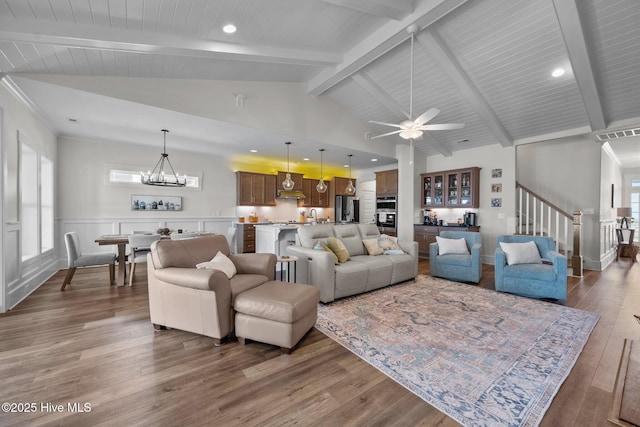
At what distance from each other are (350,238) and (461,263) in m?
1.92

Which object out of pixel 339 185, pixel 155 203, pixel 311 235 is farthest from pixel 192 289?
pixel 339 185

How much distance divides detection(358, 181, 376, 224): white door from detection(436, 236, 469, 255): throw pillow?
4.61m

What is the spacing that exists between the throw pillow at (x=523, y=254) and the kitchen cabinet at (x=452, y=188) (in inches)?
108

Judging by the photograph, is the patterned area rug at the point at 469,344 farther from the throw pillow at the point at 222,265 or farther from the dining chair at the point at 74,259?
the dining chair at the point at 74,259

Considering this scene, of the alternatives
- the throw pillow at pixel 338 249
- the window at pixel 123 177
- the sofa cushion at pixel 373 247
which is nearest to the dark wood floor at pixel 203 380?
the throw pillow at pixel 338 249

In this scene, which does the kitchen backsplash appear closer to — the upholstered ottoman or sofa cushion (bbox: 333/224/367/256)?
sofa cushion (bbox: 333/224/367/256)

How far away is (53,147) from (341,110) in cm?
575

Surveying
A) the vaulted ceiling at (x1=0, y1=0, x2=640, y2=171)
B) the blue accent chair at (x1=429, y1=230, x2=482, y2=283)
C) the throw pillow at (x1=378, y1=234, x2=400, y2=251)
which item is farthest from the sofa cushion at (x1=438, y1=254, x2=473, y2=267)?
the vaulted ceiling at (x1=0, y1=0, x2=640, y2=171)

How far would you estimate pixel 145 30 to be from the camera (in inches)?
116

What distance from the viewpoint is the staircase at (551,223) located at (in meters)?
5.14

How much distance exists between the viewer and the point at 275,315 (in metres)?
2.29

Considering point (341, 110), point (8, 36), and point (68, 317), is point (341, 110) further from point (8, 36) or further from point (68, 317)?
point (68, 317)

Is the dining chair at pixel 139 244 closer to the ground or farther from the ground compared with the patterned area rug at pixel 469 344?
farther from the ground

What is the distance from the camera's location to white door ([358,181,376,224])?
31.0ft
